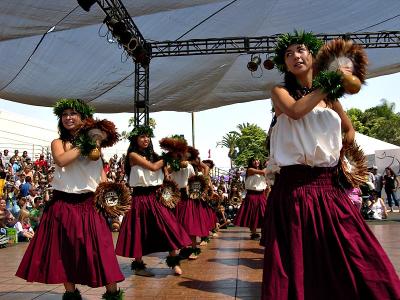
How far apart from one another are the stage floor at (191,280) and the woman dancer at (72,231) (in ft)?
3.26

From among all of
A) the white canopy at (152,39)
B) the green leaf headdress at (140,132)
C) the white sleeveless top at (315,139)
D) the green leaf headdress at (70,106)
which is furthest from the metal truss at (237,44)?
the white sleeveless top at (315,139)

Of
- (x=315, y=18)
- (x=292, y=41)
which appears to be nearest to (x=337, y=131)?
(x=292, y=41)

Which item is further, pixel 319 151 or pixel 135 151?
pixel 135 151

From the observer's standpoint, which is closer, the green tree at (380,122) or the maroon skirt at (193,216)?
the maroon skirt at (193,216)

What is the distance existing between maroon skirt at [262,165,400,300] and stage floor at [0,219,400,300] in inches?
80.5

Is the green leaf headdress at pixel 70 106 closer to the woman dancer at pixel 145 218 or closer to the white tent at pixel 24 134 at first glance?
the woman dancer at pixel 145 218

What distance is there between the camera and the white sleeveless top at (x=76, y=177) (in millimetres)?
3715

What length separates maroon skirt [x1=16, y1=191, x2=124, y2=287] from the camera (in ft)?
11.8

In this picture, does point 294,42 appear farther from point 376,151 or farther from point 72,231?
point 376,151

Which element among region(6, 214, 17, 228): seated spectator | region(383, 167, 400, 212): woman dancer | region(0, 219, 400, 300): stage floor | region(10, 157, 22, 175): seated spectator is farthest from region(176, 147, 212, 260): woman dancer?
region(383, 167, 400, 212): woman dancer

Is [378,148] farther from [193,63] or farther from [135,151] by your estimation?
[135,151]

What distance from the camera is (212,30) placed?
34.4ft

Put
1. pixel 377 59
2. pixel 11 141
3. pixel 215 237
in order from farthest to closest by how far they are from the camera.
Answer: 1. pixel 11 141
2. pixel 377 59
3. pixel 215 237

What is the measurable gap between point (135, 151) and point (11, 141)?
18.1 metres
